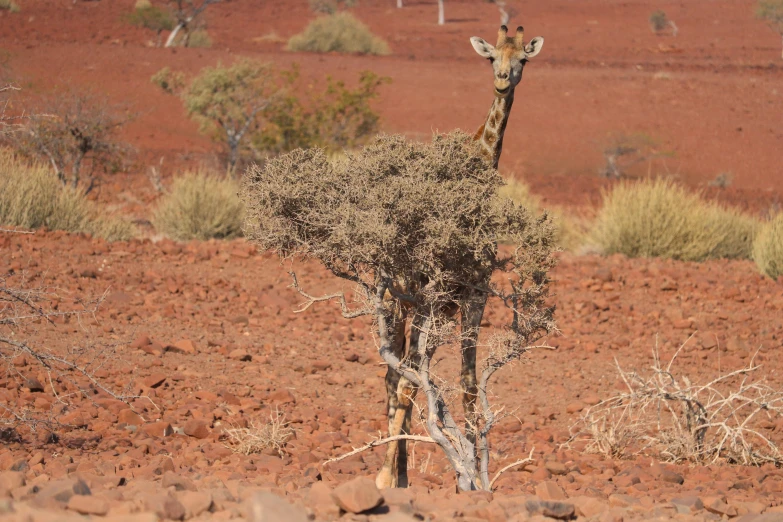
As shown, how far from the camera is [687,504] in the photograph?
549 centimetres

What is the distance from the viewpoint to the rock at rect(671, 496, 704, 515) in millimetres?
5129

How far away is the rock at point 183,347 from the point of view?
9.45 metres

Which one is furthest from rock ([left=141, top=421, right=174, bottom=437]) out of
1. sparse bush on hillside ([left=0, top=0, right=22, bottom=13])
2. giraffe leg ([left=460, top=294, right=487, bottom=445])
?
sparse bush on hillside ([left=0, top=0, right=22, bottom=13])

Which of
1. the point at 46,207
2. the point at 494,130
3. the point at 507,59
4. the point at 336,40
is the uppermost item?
the point at 507,59

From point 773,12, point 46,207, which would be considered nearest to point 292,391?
→ point 46,207

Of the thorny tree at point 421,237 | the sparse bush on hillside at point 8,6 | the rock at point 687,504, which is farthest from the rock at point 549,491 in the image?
the sparse bush on hillside at point 8,6

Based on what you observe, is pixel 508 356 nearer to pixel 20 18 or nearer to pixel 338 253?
pixel 338 253

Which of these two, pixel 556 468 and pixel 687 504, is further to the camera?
pixel 556 468

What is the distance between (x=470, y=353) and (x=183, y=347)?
420 cm

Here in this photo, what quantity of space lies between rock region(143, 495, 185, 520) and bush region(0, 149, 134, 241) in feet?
33.2

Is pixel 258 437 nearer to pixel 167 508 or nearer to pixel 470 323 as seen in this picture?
pixel 470 323

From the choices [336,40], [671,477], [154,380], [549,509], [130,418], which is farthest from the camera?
[336,40]

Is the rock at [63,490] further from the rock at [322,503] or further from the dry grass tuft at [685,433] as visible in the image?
the dry grass tuft at [685,433]

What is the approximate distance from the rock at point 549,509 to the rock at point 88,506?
192cm
